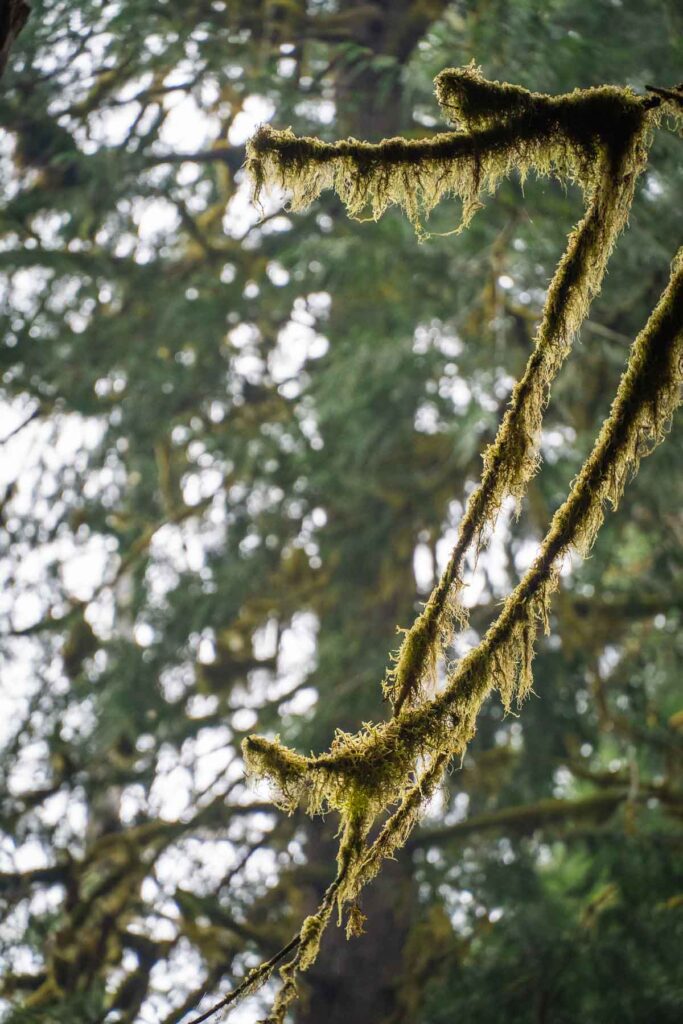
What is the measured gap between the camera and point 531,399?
6.44 ft

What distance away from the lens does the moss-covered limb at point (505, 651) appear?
179 centimetres

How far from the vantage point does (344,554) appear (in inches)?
235

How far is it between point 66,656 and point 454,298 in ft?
11.3

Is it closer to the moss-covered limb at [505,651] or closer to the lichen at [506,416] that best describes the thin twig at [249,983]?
the lichen at [506,416]

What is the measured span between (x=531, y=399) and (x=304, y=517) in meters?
4.18

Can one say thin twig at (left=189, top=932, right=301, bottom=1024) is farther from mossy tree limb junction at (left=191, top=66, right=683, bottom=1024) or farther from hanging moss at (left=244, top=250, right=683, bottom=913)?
hanging moss at (left=244, top=250, right=683, bottom=913)

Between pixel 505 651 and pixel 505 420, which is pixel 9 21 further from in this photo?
pixel 505 651

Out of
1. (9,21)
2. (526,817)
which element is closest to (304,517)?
(526,817)

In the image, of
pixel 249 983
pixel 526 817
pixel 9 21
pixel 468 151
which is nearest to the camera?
pixel 249 983

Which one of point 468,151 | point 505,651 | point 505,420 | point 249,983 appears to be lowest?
point 249,983

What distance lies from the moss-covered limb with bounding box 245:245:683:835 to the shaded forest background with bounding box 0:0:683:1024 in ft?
8.60

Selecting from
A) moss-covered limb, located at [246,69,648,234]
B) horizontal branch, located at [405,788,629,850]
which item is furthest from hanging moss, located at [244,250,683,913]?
horizontal branch, located at [405,788,629,850]

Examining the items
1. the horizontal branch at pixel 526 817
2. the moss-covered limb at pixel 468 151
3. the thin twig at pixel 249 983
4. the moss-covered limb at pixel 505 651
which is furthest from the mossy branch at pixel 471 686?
the horizontal branch at pixel 526 817

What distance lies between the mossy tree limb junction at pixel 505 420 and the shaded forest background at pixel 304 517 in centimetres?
249
